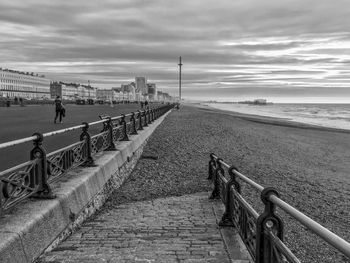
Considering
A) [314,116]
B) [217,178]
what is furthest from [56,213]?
[314,116]

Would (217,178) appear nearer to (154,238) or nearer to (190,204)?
(190,204)

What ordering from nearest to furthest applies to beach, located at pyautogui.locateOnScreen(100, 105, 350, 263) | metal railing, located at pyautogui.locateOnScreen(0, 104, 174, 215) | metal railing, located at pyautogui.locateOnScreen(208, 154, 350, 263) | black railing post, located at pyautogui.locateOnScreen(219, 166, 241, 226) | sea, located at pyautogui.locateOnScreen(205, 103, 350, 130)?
metal railing, located at pyautogui.locateOnScreen(208, 154, 350, 263), metal railing, located at pyautogui.locateOnScreen(0, 104, 174, 215), black railing post, located at pyautogui.locateOnScreen(219, 166, 241, 226), beach, located at pyautogui.locateOnScreen(100, 105, 350, 263), sea, located at pyautogui.locateOnScreen(205, 103, 350, 130)

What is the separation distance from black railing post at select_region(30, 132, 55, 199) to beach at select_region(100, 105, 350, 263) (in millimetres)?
2914

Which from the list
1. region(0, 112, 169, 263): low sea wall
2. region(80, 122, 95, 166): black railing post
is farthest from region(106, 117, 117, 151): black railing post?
region(80, 122, 95, 166): black railing post

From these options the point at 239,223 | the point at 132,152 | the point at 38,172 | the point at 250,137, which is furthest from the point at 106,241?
the point at 250,137

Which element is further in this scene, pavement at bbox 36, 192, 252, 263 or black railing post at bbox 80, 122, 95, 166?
black railing post at bbox 80, 122, 95, 166

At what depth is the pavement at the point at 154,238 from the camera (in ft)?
16.2

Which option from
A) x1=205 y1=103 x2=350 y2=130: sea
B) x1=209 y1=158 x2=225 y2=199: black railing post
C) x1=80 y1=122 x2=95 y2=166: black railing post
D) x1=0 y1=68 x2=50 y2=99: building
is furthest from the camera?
x1=0 y1=68 x2=50 y2=99: building

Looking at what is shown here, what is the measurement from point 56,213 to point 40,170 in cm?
62

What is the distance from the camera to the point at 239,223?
5.23m

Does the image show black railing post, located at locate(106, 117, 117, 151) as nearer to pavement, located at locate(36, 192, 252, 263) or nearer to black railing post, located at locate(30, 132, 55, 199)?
pavement, located at locate(36, 192, 252, 263)

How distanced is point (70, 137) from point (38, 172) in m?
9.32

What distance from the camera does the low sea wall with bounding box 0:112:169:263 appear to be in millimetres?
4191

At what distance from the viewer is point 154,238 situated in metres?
5.89
